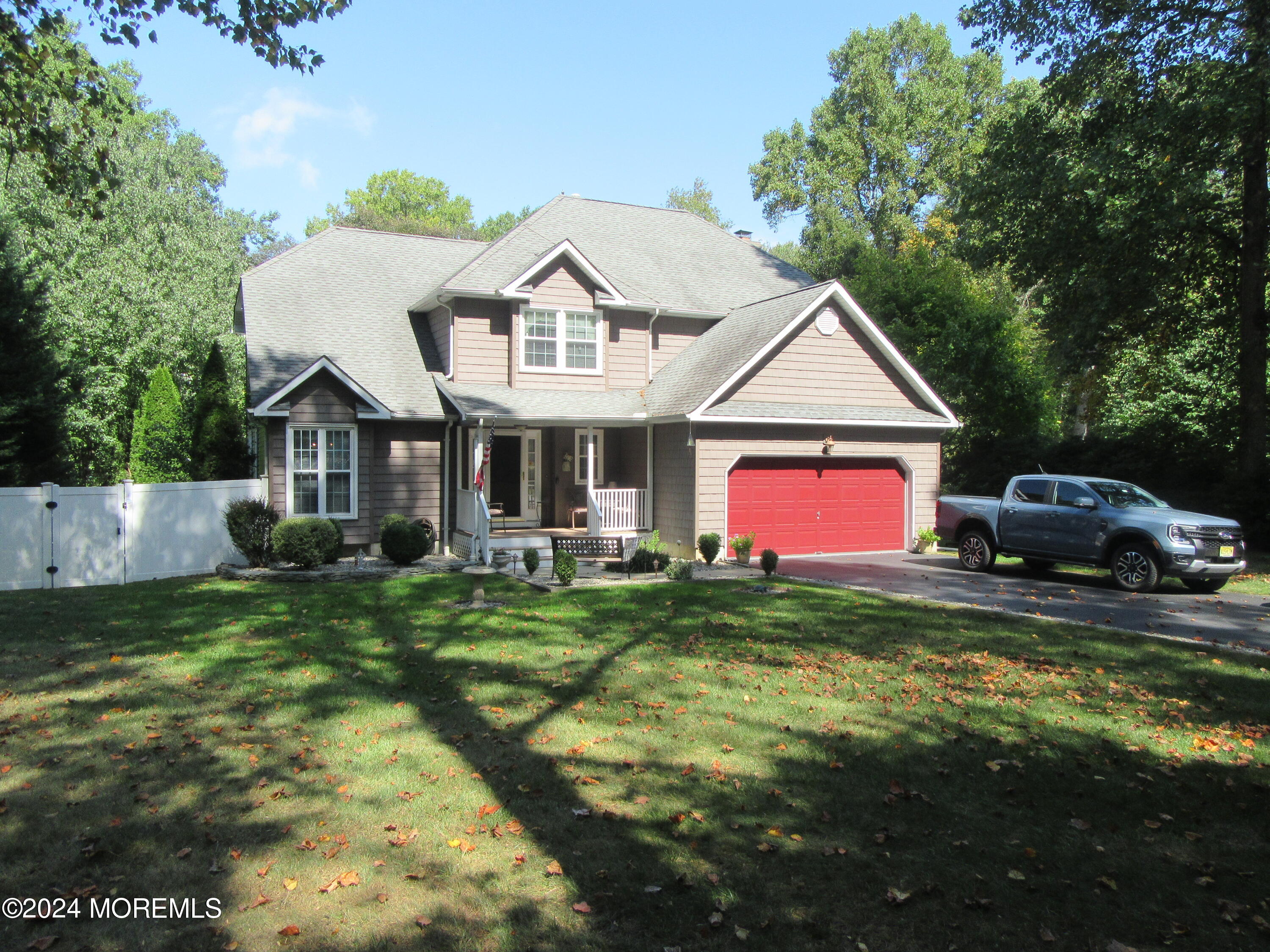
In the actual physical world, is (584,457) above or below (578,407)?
below

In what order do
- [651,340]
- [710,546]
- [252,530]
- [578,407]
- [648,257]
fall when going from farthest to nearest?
1. [648,257]
2. [651,340]
3. [578,407]
4. [710,546]
5. [252,530]

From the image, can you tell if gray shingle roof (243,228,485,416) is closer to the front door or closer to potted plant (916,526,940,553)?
the front door

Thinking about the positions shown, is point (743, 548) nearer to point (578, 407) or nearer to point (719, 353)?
point (578, 407)

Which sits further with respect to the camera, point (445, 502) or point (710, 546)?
point (445, 502)

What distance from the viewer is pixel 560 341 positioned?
20.5 m

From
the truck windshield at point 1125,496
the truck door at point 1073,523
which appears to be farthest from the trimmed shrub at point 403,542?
the truck windshield at point 1125,496

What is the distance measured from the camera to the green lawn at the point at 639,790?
13.8ft

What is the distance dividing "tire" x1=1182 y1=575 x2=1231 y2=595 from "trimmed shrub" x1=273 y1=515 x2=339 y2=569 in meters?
15.1

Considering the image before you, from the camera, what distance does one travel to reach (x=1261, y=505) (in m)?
19.7

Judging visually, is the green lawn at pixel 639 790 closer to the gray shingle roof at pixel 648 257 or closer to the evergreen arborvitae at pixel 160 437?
the gray shingle roof at pixel 648 257

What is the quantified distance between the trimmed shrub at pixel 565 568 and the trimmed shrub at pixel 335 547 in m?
4.56

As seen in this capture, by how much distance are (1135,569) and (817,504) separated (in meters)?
7.04

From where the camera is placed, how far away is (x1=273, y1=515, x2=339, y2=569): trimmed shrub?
Answer: 51.2ft

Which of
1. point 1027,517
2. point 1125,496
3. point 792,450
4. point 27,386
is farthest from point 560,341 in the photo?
point 1125,496
